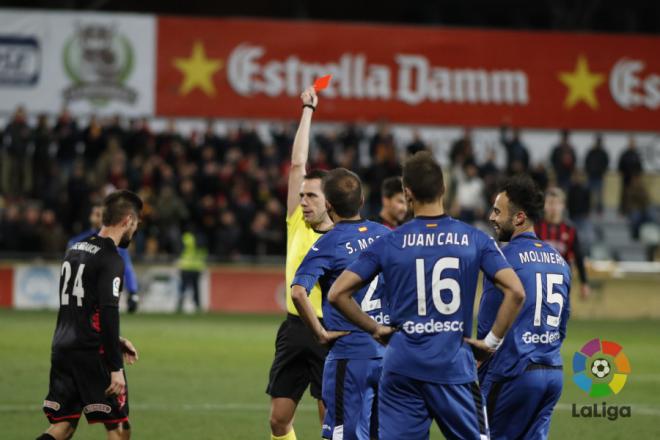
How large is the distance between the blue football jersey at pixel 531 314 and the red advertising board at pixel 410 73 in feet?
74.8

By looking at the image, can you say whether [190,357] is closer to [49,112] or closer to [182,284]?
[182,284]

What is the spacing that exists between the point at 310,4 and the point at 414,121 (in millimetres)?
9344

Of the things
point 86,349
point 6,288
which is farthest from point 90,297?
point 6,288

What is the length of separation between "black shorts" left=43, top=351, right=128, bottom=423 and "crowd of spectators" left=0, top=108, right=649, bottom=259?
17870mm

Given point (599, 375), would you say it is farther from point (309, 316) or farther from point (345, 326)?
point (309, 316)

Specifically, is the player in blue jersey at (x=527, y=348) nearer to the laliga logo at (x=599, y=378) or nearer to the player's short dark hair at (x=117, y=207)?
the player's short dark hair at (x=117, y=207)

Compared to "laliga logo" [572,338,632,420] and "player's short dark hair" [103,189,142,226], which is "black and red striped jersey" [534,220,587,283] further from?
"player's short dark hair" [103,189,142,226]

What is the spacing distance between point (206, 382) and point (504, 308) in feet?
27.8

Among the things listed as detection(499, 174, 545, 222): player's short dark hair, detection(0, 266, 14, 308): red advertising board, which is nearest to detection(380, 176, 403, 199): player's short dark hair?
detection(499, 174, 545, 222): player's short dark hair

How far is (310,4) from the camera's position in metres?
38.7

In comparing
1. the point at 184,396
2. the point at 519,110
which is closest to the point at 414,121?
the point at 519,110

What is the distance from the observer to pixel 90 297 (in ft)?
25.4

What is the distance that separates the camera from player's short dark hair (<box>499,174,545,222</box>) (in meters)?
7.48

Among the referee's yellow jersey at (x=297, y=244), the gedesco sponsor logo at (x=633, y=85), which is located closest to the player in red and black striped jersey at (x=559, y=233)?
the referee's yellow jersey at (x=297, y=244)
